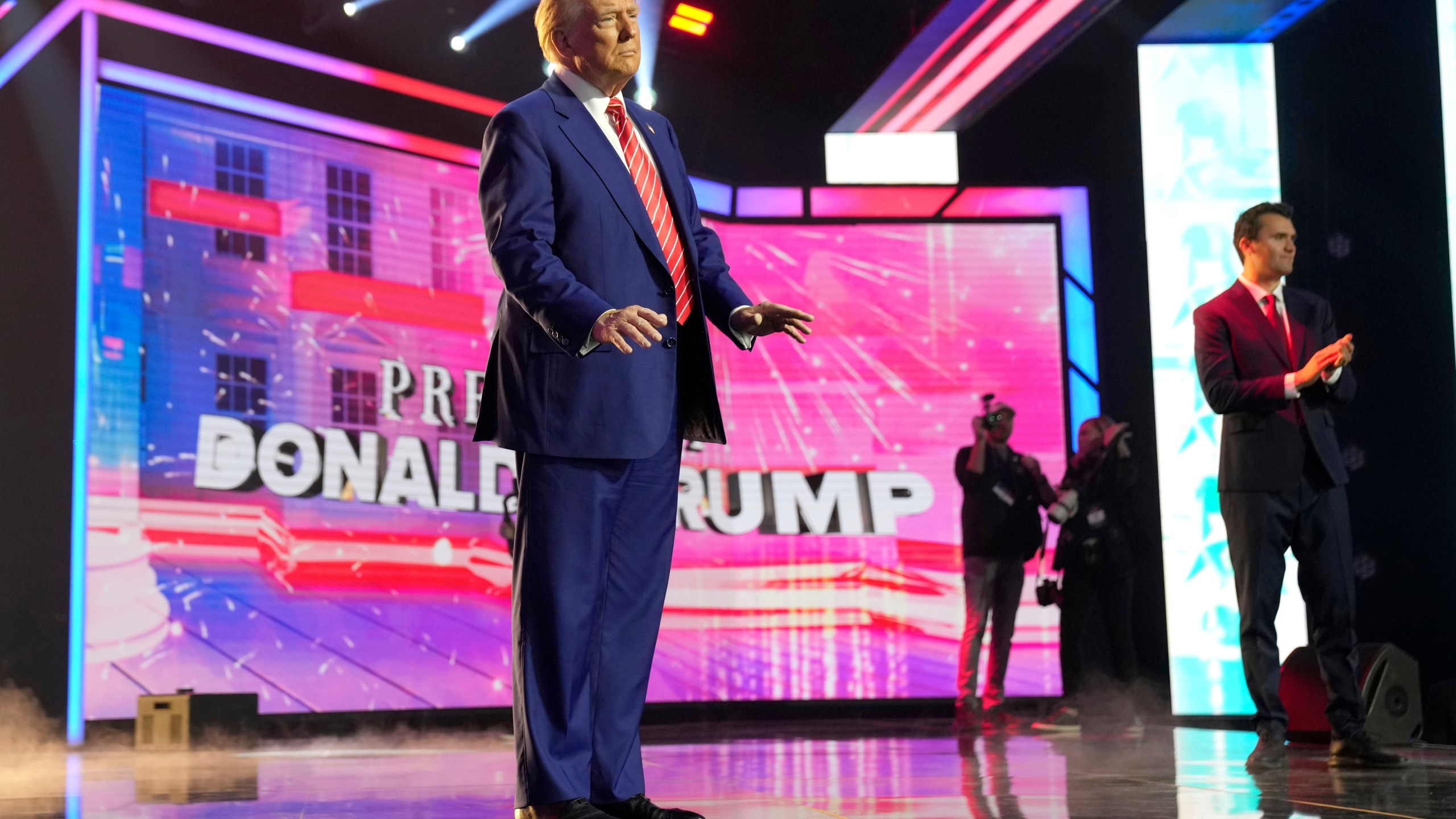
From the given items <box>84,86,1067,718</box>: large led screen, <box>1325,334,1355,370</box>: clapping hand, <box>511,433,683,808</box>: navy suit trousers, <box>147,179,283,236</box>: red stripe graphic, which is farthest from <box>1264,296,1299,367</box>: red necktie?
<box>147,179,283,236</box>: red stripe graphic

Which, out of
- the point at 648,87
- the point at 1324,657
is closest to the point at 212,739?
the point at 648,87

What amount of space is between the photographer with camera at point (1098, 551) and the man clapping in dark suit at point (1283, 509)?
7.50ft

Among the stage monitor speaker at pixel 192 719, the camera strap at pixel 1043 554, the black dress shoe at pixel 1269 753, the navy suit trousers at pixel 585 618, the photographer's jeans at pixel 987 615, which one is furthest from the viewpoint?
the camera strap at pixel 1043 554

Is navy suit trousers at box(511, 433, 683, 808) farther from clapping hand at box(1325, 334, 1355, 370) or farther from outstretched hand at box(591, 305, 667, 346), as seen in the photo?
clapping hand at box(1325, 334, 1355, 370)

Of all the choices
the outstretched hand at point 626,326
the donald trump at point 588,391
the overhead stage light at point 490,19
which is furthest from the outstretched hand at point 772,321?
the overhead stage light at point 490,19

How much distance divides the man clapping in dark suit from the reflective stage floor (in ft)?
0.70

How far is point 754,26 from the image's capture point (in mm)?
6223

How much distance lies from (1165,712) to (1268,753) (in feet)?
9.94

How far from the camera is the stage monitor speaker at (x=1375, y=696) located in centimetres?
422

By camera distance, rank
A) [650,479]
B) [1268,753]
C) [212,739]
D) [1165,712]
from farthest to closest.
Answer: [1165,712] < [212,739] < [1268,753] < [650,479]

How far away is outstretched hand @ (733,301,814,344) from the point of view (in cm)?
187

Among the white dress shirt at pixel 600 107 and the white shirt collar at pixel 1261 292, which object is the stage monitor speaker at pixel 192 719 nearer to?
the white dress shirt at pixel 600 107

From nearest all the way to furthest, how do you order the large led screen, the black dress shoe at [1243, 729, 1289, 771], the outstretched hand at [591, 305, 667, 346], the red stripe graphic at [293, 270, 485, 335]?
the outstretched hand at [591, 305, 667, 346], the black dress shoe at [1243, 729, 1289, 771], the large led screen, the red stripe graphic at [293, 270, 485, 335]

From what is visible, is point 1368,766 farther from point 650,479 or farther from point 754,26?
point 754,26
